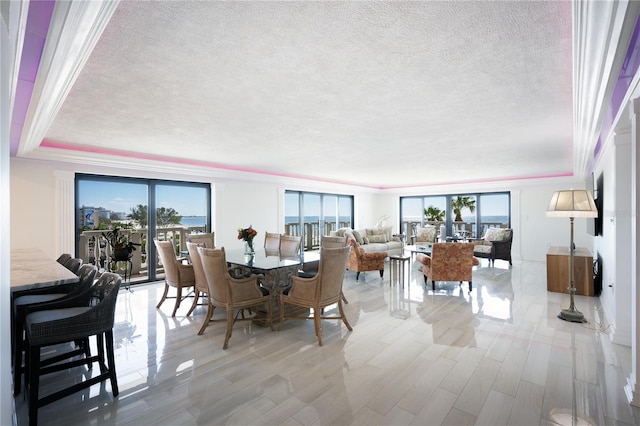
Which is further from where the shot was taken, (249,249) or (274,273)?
(249,249)

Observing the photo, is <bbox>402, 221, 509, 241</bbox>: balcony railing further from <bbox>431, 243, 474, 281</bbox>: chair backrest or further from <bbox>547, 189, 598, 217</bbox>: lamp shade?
<bbox>547, 189, 598, 217</bbox>: lamp shade

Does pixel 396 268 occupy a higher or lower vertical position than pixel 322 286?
lower

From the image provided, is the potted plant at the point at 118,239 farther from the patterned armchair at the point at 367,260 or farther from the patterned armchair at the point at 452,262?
the patterned armchair at the point at 452,262

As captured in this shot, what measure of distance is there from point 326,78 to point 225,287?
2.30 m

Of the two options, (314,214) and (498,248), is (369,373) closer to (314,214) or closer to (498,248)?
(498,248)

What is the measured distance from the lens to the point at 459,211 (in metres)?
10.3

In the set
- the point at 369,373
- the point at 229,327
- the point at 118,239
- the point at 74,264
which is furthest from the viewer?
the point at 118,239

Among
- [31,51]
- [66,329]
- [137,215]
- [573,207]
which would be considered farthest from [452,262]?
[137,215]

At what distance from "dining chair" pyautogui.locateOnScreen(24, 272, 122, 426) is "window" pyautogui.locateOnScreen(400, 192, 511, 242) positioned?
30.2ft

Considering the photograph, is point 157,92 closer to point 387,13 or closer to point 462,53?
point 387,13

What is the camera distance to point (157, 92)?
272 cm

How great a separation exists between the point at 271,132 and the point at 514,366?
364cm

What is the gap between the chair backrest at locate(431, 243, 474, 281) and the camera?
5.03 meters

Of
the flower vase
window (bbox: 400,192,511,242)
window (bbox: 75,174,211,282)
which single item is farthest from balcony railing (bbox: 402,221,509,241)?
the flower vase
